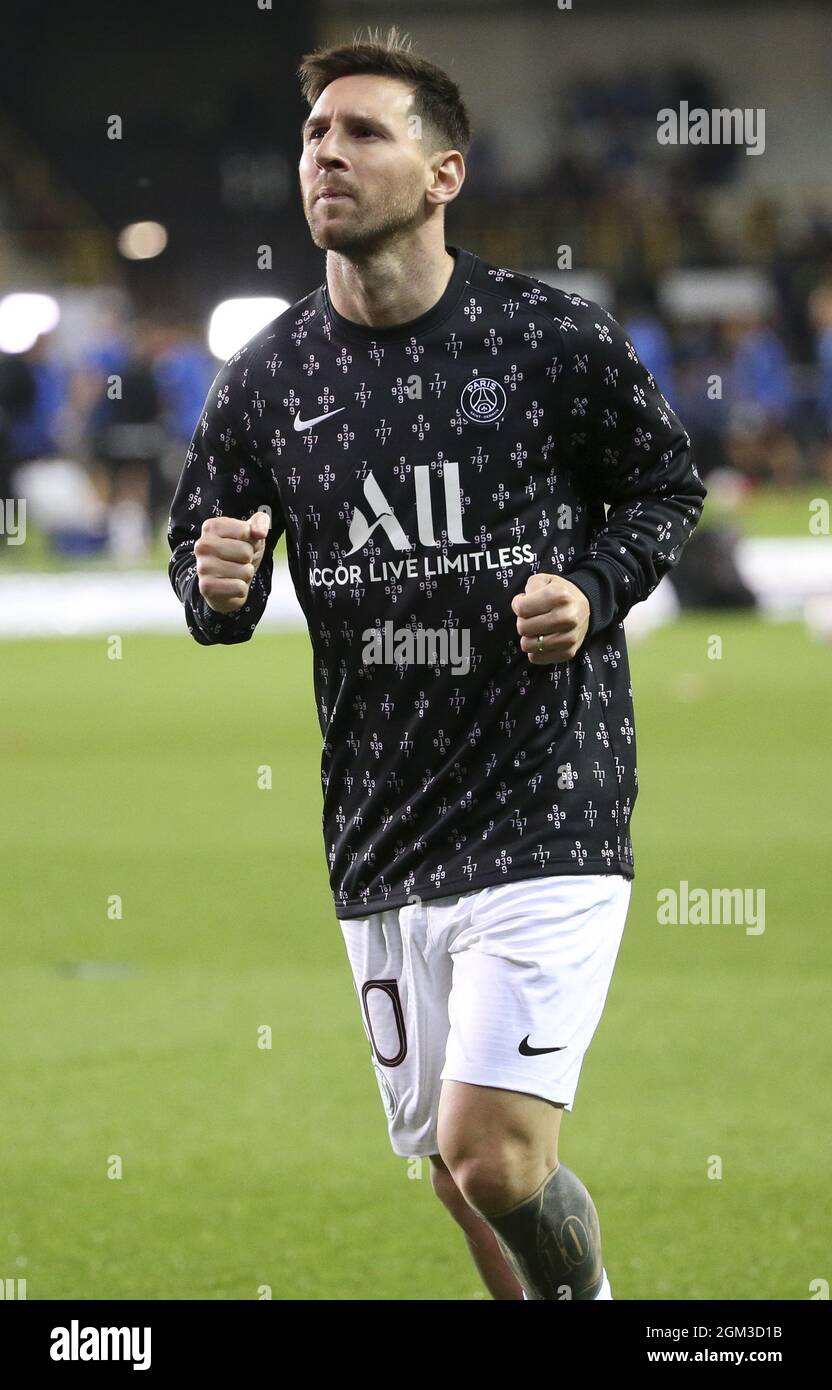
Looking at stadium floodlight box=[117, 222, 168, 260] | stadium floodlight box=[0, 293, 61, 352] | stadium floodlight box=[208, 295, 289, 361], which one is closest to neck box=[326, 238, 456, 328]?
stadium floodlight box=[208, 295, 289, 361]

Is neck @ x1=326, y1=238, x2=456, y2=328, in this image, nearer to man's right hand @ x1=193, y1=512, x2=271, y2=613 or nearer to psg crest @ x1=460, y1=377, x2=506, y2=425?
psg crest @ x1=460, y1=377, x2=506, y2=425

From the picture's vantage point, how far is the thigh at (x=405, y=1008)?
150 inches

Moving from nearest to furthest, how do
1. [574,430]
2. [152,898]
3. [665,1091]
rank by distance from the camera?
[574,430] < [665,1091] < [152,898]

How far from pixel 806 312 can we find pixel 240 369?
26422 millimetres

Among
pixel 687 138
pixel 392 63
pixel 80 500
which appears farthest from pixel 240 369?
pixel 687 138

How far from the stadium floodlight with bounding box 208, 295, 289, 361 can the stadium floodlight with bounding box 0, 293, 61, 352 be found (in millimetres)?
2507

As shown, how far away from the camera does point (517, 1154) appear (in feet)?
11.7

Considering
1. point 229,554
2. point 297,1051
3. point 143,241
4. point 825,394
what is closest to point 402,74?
point 229,554

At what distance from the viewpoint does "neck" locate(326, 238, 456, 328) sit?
384 centimetres

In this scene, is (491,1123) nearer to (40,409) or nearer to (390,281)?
(390,281)

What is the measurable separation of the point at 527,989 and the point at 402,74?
1.73 meters

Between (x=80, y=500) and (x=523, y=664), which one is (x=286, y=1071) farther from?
(x=80, y=500)

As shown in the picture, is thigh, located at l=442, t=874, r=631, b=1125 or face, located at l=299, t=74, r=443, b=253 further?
face, located at l=299, t=74, r=443, b=253

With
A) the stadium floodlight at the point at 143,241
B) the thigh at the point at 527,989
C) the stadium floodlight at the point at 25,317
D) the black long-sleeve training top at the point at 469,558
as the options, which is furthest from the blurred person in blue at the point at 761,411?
the thigh at the point at 527,989
